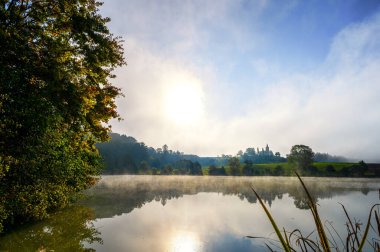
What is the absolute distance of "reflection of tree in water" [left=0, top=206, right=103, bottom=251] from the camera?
12.5m

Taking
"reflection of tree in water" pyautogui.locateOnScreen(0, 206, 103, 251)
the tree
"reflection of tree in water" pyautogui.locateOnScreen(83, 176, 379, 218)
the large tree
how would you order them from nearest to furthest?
1. the large tree
2. "reflection of tree in water" pyautogui.locateOnScreen(0, 206, 103, 251)
3. "reflection of tree in water" pyautogui.locateOnScreen(83, 176, 379, 218)
4. the tree

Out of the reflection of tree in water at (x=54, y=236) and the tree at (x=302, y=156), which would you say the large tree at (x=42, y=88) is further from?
the tree at (x=302, y=156)

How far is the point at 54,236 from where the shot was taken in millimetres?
14359

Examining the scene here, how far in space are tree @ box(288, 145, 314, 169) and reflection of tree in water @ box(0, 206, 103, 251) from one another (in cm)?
11590

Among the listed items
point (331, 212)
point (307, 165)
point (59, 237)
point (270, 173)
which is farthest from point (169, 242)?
point (270, 173)

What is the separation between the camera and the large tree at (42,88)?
11.3 m

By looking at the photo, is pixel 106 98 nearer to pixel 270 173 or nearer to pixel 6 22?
pixel 6 22

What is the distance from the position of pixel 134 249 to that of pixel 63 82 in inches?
344

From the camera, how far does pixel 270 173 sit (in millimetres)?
142125

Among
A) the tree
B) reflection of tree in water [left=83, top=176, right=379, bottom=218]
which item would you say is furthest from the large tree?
the tree

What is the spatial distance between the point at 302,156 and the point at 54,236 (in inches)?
4740

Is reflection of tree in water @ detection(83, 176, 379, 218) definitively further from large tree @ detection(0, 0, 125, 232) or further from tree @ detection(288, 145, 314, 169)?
tree @ detection(288, 145, 314, 169)

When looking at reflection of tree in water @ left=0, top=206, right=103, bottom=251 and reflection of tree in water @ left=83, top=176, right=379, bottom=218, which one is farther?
reflection of tree in water @ left=83, top=176, right=379, bottom=218

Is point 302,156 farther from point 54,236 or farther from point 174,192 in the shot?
point 54,236
